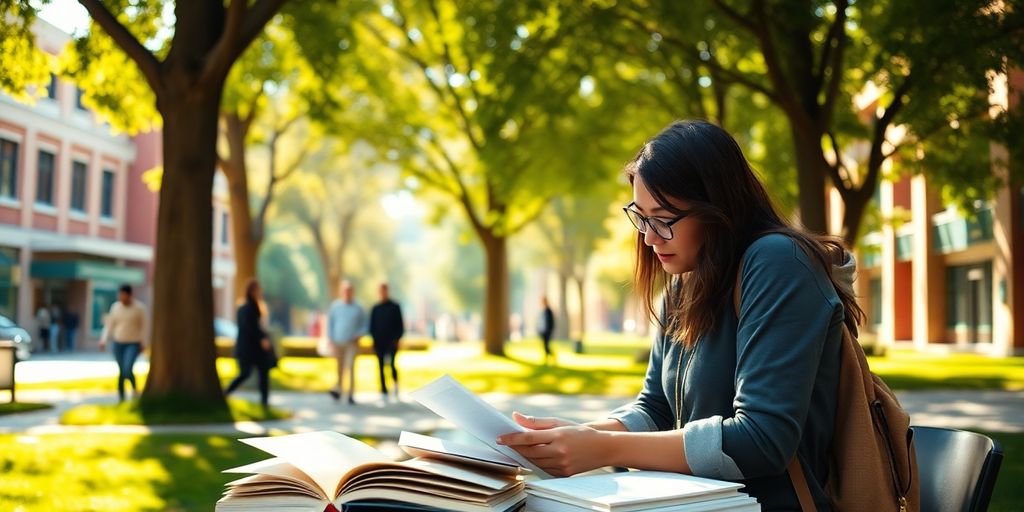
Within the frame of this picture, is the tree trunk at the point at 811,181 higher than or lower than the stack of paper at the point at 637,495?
higher

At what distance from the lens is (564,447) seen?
2422 millimetres

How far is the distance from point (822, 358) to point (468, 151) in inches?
1295

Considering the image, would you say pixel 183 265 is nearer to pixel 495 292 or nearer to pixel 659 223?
pixel 659 223

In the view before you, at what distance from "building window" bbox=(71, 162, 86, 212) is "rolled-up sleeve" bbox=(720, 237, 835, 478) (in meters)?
41.2

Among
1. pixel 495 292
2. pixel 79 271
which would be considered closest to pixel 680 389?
pixel 495 292

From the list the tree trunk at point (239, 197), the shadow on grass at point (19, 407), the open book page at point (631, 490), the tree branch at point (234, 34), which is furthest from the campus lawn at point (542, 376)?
the open book page at point (631, 490)

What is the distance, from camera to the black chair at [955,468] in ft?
8.63

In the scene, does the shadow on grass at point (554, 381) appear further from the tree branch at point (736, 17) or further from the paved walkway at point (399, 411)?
the tree branch at point (736, 17)

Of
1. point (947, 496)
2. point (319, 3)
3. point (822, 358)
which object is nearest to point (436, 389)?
point (822, 358)

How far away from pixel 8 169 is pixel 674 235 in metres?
36.8

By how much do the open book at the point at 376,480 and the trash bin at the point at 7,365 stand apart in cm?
1452

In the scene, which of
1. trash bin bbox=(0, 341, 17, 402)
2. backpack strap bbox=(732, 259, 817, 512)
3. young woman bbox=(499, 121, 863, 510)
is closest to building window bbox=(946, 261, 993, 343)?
trash bin bbox=(0, 341, 17, 402)

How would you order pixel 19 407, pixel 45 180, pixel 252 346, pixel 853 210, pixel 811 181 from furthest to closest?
pixel 45 180, pixel 853 210, pixel 811 181, pixel 252 346, pixel 19 407

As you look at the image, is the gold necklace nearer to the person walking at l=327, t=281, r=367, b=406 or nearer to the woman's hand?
the woman's hand
